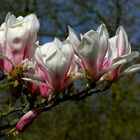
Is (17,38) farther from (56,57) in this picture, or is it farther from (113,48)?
(113,48)

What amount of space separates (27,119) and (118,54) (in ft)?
1.19

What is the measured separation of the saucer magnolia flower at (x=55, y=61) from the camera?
5.55 ft

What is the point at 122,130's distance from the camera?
32.0 ft

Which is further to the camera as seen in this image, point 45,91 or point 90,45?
point 45,91

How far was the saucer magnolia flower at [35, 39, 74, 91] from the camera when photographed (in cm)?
169

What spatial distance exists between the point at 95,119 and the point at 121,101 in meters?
0.68

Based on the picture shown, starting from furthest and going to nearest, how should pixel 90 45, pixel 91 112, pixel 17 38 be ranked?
pixel 91 112 → pixel 17 38 → pixel 90 45

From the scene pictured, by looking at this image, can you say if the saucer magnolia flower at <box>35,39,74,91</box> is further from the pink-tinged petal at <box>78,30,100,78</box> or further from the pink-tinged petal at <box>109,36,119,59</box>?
the pink-tinged petal at <box>109,36,119,59</box>

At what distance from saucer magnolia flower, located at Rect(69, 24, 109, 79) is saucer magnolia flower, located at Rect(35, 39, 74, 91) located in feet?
0.09

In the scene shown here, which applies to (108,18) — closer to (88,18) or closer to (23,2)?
(88,18)

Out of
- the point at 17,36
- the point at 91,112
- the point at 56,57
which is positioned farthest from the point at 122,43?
the point at 91,112

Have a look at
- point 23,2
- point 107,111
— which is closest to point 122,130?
point 107,111

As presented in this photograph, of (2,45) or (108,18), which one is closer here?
(2,45)

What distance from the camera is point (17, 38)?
179 cm
